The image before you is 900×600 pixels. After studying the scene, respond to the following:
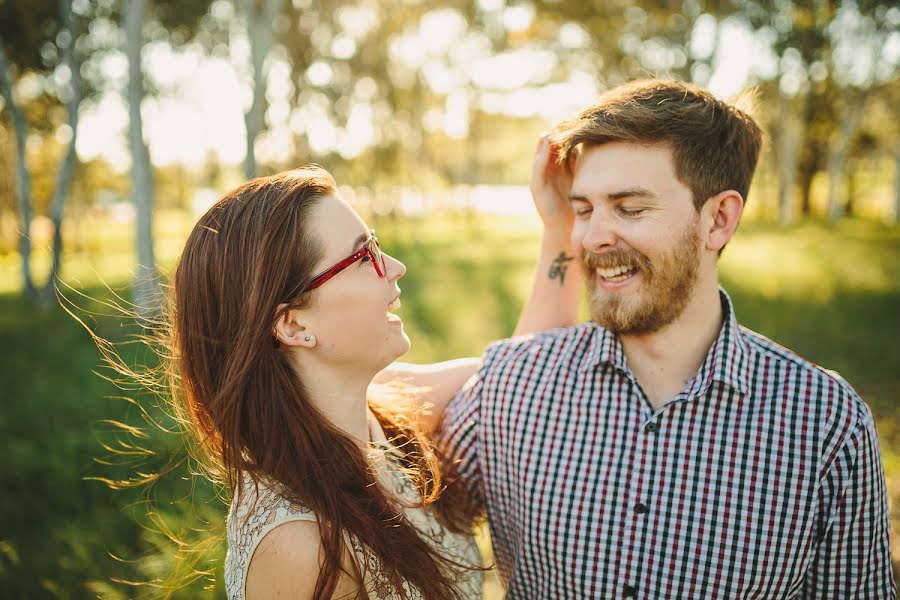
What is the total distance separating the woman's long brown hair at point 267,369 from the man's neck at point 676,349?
0.98m

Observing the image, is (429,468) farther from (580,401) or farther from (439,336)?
(439,336)

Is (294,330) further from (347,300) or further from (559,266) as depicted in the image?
Result: (559,266)

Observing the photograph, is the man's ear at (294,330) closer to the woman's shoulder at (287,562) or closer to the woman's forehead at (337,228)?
the woman's forehead at (337,228)

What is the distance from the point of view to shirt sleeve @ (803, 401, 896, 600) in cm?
206

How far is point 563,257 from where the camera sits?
2.95 meters

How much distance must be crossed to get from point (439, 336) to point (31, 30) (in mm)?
12066

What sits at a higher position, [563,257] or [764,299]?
[563,257]

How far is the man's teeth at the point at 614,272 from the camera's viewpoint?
2.43 m

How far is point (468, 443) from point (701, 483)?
85 centimetres

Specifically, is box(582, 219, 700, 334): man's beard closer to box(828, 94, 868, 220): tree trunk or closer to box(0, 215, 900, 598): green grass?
box(0, 215, 900, 598): green grass

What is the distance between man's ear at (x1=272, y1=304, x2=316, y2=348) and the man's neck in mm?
1141

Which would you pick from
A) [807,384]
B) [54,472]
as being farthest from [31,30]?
[807,384]

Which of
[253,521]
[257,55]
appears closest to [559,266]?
[253,521]

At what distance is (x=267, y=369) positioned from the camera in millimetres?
2029
